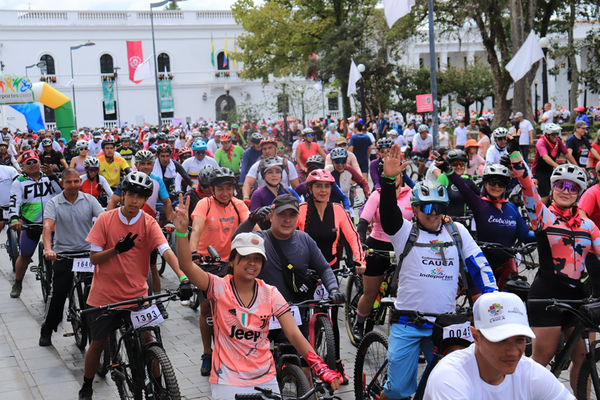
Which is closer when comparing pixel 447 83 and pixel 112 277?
pixel 112 277

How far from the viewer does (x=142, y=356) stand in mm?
5312

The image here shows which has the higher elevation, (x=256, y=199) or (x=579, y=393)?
(x=256, y=199)

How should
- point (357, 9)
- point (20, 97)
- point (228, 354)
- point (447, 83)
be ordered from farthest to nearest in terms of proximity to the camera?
point (447, 83)
point (357, 9)
point (20, 97)
point (228, 354)

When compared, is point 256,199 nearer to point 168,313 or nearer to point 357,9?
point 168,313

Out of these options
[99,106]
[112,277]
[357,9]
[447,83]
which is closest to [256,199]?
[112,277]

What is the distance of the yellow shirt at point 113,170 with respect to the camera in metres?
11.9

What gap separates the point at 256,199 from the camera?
7.64m

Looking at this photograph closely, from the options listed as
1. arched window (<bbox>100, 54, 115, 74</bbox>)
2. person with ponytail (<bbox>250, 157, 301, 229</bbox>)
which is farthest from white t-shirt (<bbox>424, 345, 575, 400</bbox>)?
arched window (<bbox>100, 54, 115, 74</bbox>)

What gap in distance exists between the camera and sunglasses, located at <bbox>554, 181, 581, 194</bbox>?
530cm

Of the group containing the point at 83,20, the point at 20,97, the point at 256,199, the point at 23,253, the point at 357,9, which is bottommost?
the point at 23,253

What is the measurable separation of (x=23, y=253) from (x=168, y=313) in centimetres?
227

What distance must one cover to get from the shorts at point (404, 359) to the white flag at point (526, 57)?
56.0 feet

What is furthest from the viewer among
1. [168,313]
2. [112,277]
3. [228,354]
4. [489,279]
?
[168,313]

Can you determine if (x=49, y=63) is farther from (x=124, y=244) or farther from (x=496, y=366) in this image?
(x=496, y=366)
